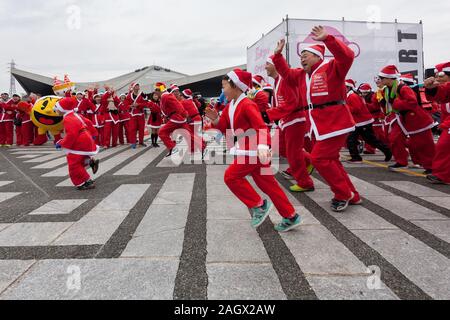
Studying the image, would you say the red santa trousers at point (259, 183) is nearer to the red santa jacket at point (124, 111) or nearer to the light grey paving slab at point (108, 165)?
the light grey paving slab at point (108, 165)

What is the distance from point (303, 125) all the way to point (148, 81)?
44767mm

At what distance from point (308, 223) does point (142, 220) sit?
5.75 ft

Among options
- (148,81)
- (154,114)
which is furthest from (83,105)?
(148,81)

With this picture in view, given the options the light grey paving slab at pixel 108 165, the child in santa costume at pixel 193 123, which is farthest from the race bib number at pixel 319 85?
the child in santa costume at pixel 193 123

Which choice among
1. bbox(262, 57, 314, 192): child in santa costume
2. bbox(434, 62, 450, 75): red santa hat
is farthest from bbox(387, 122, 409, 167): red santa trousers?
bbox(262, 57, 314, 192): child in santa costume

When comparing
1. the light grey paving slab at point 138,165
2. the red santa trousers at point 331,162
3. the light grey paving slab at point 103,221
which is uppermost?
the red santa trousers at point 331,162

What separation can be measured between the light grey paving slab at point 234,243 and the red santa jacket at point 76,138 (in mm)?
2774

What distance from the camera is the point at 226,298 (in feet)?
6.20

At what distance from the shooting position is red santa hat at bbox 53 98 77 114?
196 inches

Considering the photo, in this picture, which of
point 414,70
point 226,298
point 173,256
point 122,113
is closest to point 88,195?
point 173,256

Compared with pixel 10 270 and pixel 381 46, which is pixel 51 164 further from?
pixel 381 46

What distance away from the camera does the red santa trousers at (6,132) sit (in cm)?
1271

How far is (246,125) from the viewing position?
299 centimetres
